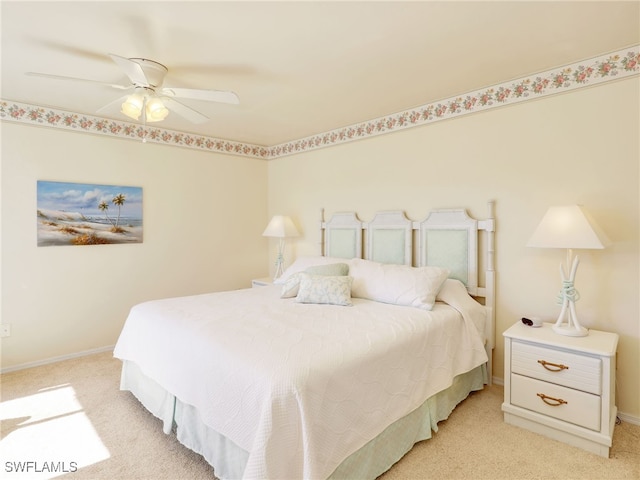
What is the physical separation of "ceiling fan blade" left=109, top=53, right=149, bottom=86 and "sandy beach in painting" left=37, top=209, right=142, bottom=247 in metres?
1.89

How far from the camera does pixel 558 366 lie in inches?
81.8

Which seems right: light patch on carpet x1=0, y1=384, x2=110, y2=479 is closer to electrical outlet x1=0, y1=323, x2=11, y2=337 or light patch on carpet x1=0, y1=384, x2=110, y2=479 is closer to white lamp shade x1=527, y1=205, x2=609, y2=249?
electrical outlet x1=0, y1=323, x2=11, y2=337

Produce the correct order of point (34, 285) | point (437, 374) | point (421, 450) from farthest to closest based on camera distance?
point (34, 285) → point (437, 374) → point (421, 450)

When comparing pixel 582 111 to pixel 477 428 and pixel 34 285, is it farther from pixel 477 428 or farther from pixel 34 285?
pixel 34 285

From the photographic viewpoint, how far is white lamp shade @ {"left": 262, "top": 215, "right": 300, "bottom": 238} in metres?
4.15

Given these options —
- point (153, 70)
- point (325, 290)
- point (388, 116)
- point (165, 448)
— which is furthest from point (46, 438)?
point (388, 116)

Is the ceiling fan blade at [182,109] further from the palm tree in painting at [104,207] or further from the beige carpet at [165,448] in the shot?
the beige carpet at [165,448]

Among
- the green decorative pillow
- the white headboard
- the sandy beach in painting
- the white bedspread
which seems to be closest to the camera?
the white bedspread

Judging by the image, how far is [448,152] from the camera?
3.08 m

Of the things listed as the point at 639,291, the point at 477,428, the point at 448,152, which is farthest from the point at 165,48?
the point at 639,291

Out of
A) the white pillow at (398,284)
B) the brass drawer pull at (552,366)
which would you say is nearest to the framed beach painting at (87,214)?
the white pillow at (398,284)

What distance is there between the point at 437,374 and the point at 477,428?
46 centimetres

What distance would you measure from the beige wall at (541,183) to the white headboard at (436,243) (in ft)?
0.30

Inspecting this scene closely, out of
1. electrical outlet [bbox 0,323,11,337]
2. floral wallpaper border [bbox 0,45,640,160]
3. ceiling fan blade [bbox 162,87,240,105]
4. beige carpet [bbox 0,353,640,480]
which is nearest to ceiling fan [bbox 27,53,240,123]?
ceiling fan blade [bbox 162,87,240,105]
